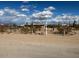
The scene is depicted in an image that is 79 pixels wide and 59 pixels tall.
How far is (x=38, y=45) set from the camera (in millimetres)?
4266

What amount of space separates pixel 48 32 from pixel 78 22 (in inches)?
21.0

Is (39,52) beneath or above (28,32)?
beneath

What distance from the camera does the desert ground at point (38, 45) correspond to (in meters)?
4.22

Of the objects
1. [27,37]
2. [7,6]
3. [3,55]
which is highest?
[7,6]

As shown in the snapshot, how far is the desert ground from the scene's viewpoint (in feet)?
13.9

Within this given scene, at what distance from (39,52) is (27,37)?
326 mm

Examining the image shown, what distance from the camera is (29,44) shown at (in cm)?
427

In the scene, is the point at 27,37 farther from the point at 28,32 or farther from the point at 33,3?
the point at 33,3

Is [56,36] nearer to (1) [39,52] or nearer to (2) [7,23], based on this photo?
(1) [39,52]

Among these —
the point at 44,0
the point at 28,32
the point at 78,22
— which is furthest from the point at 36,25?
the point at 78,22

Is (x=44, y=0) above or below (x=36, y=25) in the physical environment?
above

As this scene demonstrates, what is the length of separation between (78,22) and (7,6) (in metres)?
1.22

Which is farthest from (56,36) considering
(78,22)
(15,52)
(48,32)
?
(15,52)

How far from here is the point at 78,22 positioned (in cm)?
426
